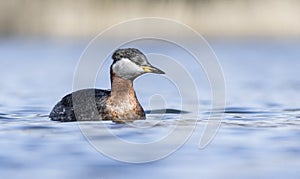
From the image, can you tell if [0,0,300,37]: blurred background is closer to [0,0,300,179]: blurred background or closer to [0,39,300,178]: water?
[0,0,300,179]: blurred background

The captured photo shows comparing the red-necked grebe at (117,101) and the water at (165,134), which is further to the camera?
→ the red-necked grebe at (117,101)

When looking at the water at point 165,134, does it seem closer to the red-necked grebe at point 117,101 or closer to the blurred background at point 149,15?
the red-necked grebe at point 117,101

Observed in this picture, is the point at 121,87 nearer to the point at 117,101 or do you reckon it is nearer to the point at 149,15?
the point at 117,101

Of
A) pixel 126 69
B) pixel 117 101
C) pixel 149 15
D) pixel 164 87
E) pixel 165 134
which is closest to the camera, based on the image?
pixel 165 134

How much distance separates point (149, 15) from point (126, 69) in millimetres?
17548

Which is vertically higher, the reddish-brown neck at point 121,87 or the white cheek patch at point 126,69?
the white cheek patch at point 126,69

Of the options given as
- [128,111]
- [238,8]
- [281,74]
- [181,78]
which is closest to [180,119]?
[128,111]

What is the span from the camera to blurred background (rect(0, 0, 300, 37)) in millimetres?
28781

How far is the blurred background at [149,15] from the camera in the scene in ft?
94.4

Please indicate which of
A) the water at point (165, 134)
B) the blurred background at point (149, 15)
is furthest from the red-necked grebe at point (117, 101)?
the blurred background at point (149, 15)

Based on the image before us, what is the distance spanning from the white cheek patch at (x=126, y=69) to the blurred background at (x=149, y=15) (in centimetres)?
1700

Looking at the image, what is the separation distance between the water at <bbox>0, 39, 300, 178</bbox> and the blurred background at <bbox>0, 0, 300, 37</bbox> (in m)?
8.20

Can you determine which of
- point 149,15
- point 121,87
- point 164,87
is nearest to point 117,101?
point 121,87

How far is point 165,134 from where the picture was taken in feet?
33.3
